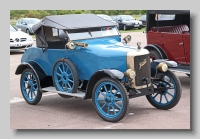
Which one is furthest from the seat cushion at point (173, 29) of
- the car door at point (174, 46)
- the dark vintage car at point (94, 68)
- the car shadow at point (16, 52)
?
the car shadow at point (16, 52)

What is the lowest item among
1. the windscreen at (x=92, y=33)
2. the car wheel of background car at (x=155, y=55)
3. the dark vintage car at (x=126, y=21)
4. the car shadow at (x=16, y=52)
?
the car wheel of background car at (x=155, y=55)

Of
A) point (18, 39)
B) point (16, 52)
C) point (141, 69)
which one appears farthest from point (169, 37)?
point (16, 52)

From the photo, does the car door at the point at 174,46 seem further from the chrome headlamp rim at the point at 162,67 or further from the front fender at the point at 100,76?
the front fender at the point at 100,76

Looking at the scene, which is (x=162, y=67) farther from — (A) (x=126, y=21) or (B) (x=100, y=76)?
(A) (x=126, y=21)

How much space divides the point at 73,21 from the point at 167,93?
229cm

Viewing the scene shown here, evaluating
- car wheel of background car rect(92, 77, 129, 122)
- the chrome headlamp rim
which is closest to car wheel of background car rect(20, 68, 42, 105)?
car wheel of background car rect(92, 77, 129, 122)

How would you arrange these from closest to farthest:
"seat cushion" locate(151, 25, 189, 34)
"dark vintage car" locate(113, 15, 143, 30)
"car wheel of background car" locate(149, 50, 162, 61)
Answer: "dark vintage car" locate(113, 15, 143, 30), "car wheel of background car" locate(149, 50, 162, 61), "seat cushion" locate(151, 25, 189, 34)

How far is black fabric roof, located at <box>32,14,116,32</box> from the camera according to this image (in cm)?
843

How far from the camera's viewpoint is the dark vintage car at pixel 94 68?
24.9ft

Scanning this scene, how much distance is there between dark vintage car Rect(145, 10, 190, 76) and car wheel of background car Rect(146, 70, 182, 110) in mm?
2207

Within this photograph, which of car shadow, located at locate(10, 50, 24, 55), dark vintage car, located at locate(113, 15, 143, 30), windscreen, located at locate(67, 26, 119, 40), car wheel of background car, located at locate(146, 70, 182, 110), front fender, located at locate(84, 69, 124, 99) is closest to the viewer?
front fender, located at locate(84, 69, 124, 99)

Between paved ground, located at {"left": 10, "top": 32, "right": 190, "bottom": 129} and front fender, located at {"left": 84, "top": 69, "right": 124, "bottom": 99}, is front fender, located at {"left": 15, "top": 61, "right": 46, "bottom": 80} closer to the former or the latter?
paved ground, located at {"left": 10, "top": 32, "right": 190, "bottom": 129}

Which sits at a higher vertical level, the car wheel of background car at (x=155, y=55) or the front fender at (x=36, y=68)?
the car wheel of background car at (x=155, y=55)

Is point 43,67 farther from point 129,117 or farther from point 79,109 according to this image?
point 129,117
